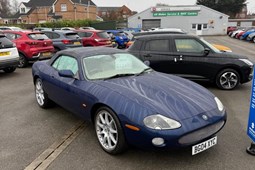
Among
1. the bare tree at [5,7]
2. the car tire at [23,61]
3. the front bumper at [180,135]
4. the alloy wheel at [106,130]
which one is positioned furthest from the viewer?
the bare tree at [5,7]

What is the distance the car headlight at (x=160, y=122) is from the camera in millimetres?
2783

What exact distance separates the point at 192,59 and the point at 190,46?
39 centimetres

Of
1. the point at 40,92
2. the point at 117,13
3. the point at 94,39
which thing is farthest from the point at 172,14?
the point at 40,92

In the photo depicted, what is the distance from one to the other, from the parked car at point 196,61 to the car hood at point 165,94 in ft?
9.12

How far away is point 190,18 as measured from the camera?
136ft

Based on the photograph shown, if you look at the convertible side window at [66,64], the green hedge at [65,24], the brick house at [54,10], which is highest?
the brick house at [54,10]

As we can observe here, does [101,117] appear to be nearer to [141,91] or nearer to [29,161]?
[141,91]

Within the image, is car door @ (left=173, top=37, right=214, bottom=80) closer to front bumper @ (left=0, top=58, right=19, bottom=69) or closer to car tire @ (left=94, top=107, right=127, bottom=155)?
car tire @ (left=94, top=107, right=127, bottom=155)

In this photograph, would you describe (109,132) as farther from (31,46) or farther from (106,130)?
(31,46)

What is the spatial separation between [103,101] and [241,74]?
4761mm

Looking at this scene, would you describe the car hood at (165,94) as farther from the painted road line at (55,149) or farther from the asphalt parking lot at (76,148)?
the painted road line at (55,149)

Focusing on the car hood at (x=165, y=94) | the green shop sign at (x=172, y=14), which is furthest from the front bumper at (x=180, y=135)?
the green shop sign at (x=172, y=14)

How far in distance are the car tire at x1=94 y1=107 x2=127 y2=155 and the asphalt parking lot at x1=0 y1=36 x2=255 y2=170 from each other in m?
0.12

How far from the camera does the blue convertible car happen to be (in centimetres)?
283
